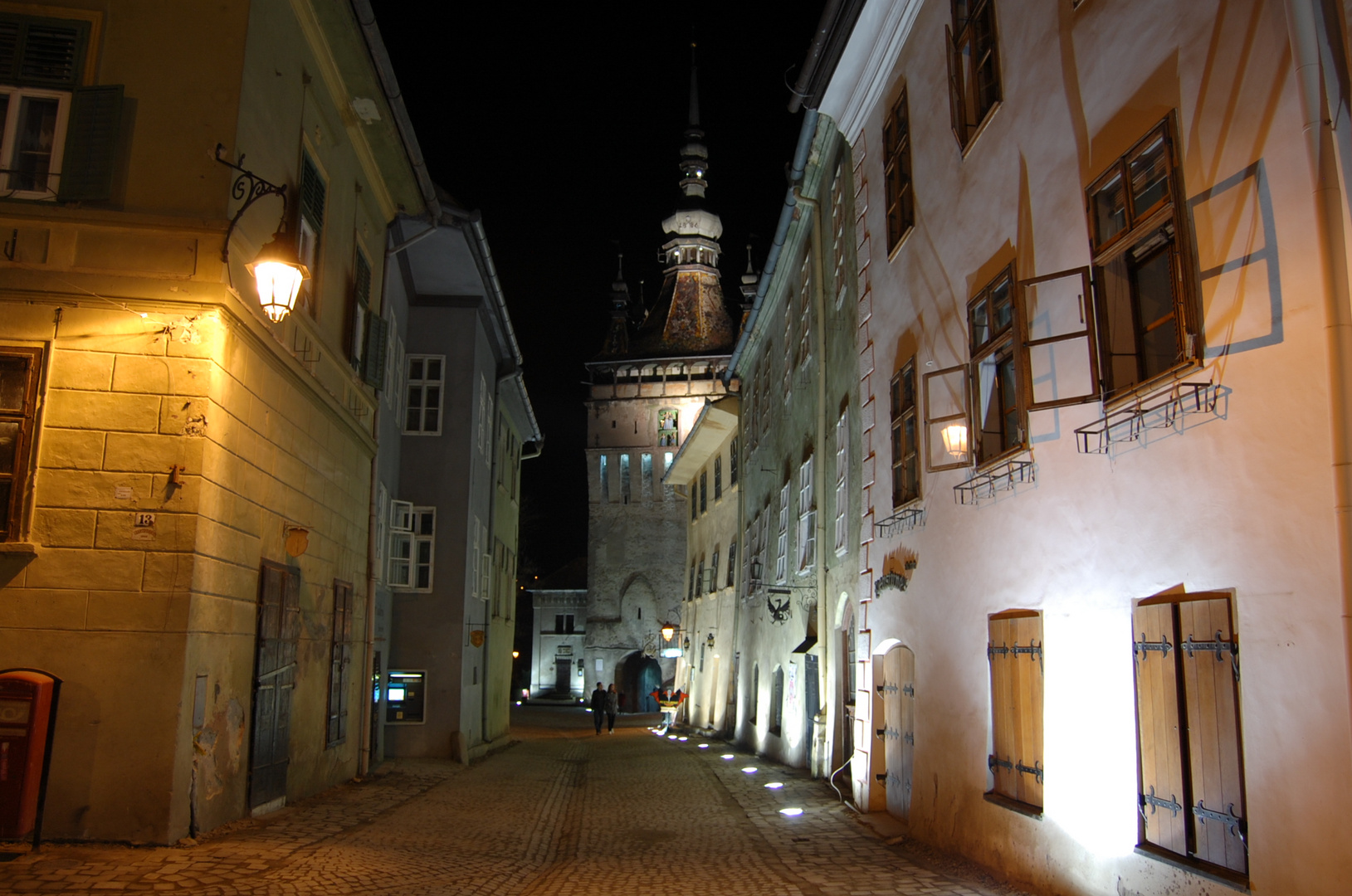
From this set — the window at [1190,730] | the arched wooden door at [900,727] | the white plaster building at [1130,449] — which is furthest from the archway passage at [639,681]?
the window at [1190,730]

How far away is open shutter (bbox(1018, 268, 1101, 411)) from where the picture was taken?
6.54 m

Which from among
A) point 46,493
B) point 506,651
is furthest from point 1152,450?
point 506,651

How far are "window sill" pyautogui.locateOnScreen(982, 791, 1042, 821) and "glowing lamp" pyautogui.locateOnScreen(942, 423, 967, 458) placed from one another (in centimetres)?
276

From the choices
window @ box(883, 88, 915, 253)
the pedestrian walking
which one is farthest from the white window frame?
the pedestrian walking

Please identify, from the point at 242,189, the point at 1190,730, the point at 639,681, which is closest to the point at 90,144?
the point at 242,189

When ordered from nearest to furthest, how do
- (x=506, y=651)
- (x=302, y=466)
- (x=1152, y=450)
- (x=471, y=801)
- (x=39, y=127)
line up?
(x=1152, y=450), (x=39, y=127), (x=302, y=466), (x=471, y=801), (x=506, y=651)

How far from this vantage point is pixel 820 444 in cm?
1576

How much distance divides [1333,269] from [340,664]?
11.9m

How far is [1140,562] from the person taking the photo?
6.04 metres

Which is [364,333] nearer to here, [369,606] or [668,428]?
[369,606]

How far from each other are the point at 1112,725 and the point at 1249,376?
2405mm

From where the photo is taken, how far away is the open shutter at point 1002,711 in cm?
791

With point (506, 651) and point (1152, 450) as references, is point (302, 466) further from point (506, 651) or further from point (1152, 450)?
point (506, 651)

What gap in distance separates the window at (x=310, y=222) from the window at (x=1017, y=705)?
25.7 ft
